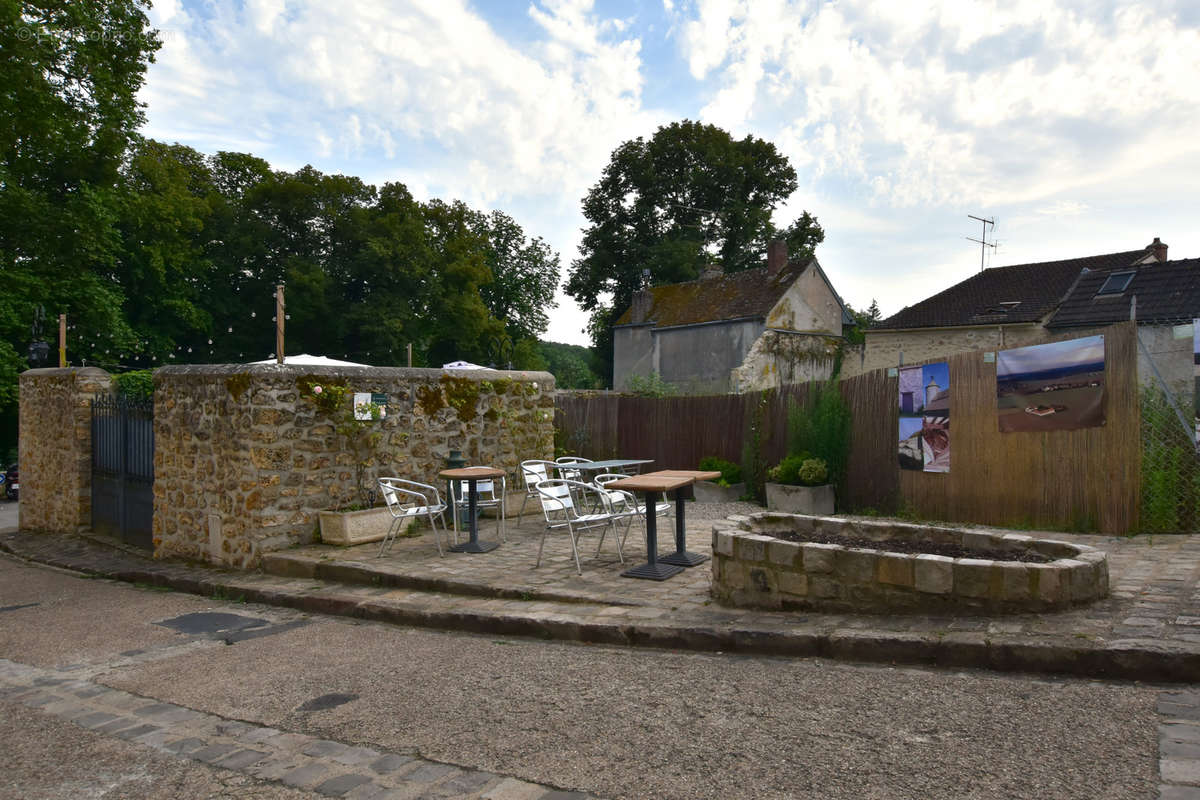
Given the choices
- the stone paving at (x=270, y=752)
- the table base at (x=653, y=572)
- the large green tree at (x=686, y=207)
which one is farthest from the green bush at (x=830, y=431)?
the large green tree at (x=686, y=207)

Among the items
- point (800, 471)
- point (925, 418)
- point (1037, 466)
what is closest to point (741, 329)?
point (800, 471)

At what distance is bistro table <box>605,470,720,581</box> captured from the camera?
19.9 feet

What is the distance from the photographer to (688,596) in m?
5.64

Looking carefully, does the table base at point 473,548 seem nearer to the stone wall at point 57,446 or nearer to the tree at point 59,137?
the stone wall at point 57,446

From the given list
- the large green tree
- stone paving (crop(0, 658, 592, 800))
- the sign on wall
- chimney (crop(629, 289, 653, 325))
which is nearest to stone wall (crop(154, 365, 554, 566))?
stone paving (crop(0, 658, 592, 800))

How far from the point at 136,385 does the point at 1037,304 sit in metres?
23.7

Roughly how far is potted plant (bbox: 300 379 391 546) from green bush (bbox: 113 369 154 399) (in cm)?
302

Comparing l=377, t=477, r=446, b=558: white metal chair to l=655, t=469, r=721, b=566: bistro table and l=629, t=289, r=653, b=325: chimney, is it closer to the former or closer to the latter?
l=655, t=469, r=721, b=566: bistro table

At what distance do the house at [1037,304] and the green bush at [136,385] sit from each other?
44.3 ft

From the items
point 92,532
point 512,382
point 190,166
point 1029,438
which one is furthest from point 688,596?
point 190,166

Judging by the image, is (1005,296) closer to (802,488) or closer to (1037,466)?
(802,488)

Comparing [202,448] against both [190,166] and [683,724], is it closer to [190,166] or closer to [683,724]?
[683,724]

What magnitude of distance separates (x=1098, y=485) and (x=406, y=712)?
6819 millimetres

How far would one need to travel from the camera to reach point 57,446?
11.2 m
